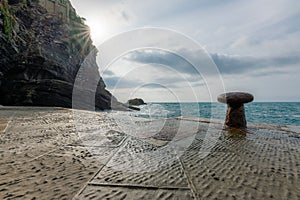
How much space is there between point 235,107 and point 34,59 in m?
23.9

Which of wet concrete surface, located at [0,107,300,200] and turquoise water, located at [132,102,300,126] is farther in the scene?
turquoise water, located at [132,102,300,126]

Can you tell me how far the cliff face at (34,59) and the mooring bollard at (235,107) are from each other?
19529mm

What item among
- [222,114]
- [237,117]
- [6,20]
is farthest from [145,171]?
[222,114]

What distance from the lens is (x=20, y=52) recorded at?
2166 centimetres

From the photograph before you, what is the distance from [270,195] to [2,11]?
26313mm

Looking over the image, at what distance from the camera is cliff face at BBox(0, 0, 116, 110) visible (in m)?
19.6

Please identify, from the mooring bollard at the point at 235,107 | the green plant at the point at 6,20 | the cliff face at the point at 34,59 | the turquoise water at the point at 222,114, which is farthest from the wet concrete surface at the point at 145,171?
the green plant at the point at 6,20

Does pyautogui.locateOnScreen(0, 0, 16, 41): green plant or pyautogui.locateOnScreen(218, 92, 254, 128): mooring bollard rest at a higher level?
pyautogui.locateOnScreen(0, 0, 16, 41): green plant

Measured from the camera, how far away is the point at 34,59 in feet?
72.7

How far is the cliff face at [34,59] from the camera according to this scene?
19625 mm

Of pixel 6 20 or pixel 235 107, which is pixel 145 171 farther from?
pixel 6 20

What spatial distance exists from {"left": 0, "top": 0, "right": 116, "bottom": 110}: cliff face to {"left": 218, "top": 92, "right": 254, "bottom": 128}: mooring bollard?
769 inches

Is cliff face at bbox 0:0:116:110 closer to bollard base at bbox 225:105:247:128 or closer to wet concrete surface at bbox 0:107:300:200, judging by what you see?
wet concrete surface at bbox 0:107:300:200

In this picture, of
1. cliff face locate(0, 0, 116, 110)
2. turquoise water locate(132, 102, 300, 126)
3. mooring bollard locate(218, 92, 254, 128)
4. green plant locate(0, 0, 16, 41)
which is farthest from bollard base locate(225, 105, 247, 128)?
green plant locate(0, 0, 16, 41)
